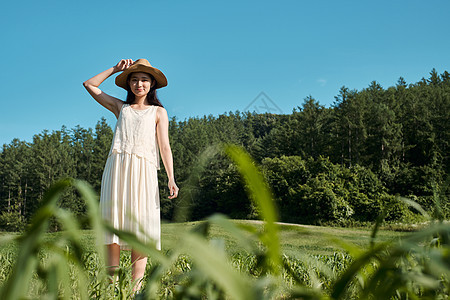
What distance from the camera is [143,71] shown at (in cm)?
325

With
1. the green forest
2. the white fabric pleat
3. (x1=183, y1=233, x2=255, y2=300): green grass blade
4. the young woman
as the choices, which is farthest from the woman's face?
the green forest

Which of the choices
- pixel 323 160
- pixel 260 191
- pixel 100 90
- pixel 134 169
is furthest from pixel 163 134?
pixel 323 160

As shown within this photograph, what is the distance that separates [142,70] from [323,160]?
110 feet

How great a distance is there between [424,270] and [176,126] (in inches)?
2236

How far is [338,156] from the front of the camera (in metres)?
42.3

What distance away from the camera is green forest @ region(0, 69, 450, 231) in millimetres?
31625

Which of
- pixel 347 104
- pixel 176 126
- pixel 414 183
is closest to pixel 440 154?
pixel 414 183

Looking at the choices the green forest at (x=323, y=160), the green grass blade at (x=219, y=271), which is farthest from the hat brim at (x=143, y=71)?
the green forest at (x=323, y=160)

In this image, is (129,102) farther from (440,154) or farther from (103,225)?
(440,154)

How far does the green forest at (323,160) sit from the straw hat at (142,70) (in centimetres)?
2259

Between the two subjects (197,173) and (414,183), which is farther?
(414,183)

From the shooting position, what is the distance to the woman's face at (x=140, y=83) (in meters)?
3.24

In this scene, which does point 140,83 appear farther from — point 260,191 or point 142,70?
point 260,191

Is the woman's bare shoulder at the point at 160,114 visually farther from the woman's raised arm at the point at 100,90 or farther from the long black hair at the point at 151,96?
the woman's raised arm at the point at 100,90
